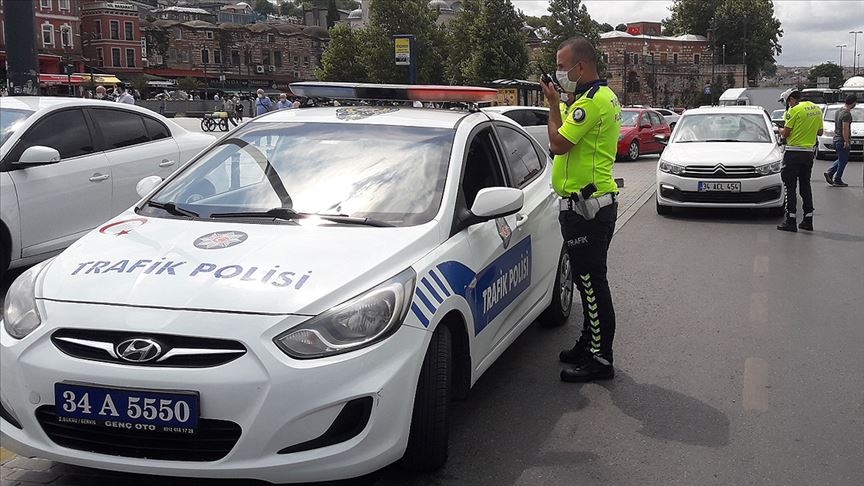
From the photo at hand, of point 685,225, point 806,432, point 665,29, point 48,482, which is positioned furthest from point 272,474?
point 665,29

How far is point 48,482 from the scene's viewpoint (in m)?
3.61

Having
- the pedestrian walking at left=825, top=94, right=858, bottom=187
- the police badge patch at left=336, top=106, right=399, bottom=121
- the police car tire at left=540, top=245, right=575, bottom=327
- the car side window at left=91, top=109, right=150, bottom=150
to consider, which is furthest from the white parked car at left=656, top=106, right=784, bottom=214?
the police badge patch at left=336, top=106, right=399, bottom=121

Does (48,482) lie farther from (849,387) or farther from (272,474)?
(849,387)

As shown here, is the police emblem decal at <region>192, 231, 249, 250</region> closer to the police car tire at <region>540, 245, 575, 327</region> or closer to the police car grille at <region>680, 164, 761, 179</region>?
the police car tire at <region>540, 245, 575, 327</region>

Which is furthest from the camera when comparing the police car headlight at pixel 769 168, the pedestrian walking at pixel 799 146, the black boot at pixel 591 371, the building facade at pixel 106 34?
the building facade at pixel 106 34

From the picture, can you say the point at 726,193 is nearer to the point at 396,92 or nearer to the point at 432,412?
the point at 396,92

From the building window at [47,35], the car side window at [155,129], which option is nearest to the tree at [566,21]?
the building window at [47,35]

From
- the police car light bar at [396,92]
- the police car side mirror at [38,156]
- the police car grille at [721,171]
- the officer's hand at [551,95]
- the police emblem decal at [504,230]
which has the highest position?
the police car light bar at [396,92]

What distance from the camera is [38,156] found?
694 cm

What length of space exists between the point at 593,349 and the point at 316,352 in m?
2.43

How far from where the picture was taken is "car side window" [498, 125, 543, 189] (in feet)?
17.5

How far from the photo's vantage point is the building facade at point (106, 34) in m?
93.3

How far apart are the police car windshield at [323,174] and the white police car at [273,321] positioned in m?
0.01

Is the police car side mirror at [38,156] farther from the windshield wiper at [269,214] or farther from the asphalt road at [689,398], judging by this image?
the asphalt road at [689,398]
